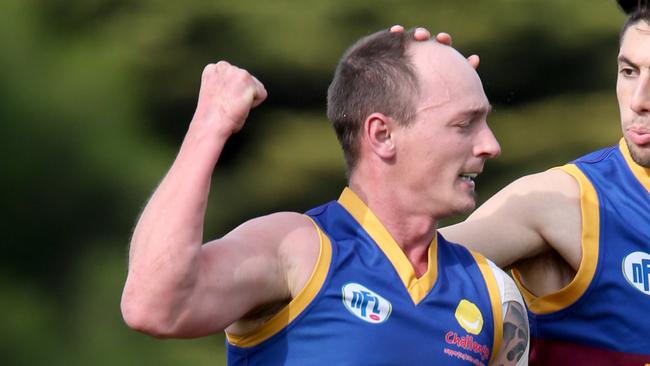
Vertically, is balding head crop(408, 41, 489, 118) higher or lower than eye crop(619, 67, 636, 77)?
higher

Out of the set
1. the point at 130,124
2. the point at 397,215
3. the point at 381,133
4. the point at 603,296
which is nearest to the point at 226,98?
the point at 381,133

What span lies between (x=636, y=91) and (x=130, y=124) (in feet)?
6.11

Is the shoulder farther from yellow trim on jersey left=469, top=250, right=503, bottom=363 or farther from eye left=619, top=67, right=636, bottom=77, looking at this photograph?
yellow trim on jersey left=469, top=250, right=503, bottom=363

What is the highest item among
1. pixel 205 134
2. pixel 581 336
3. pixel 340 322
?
pixel 205 134

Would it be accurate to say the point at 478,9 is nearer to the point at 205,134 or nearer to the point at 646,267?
the point at 646,267

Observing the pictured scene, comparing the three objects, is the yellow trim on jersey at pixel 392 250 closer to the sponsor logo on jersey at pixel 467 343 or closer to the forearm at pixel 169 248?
the sponsor logo on jersey at pixel 467 343

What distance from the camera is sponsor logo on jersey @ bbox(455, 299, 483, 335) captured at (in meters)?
2.79

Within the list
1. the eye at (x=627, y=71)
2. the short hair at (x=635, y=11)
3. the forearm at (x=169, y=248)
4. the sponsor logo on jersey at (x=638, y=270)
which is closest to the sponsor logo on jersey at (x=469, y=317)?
the sponsor logo on jersey at (x=638, y=270)

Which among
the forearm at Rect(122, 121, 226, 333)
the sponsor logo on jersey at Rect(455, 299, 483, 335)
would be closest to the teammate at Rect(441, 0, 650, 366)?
the sponsor logo on jersey at Rect(455, 299, 483, 335)

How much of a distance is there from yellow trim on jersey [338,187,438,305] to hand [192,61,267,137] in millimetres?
405

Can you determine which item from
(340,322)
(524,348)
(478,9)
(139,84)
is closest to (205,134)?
(340,322)

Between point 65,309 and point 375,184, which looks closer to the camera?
point 375,184

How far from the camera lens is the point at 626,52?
3.31 meters

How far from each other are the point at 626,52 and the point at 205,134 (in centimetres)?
127
